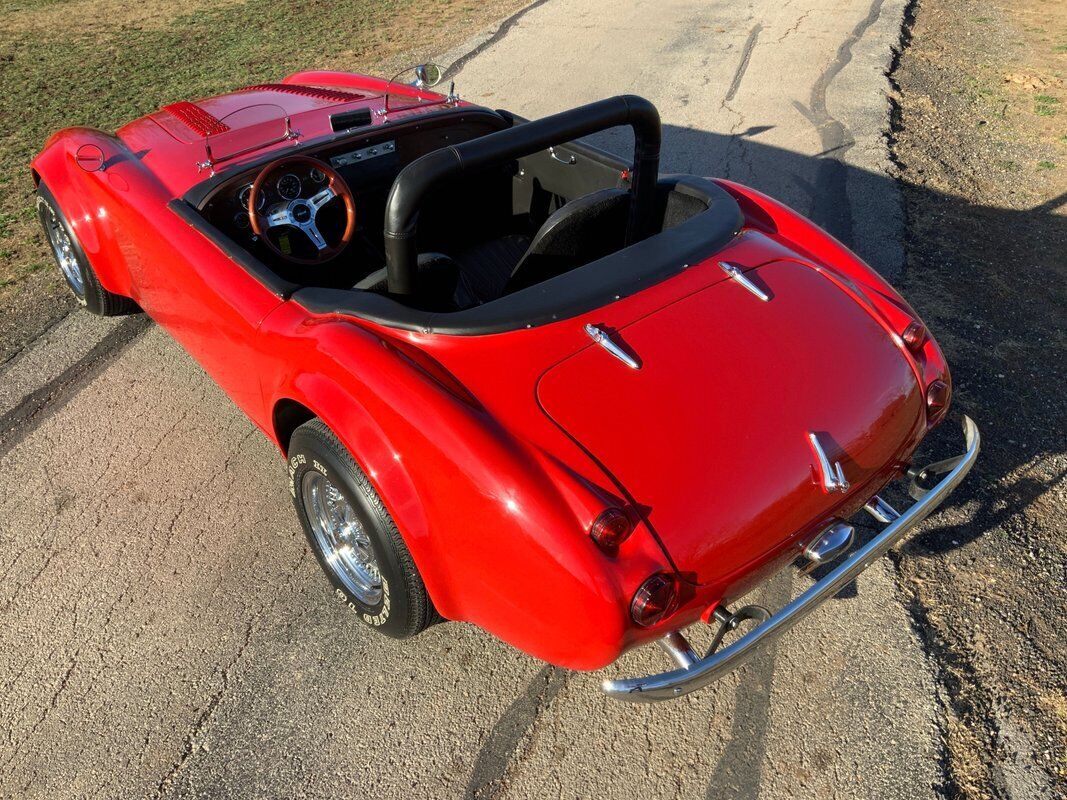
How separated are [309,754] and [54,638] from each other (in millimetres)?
1165

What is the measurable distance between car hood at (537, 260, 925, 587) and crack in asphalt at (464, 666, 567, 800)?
2.94ft

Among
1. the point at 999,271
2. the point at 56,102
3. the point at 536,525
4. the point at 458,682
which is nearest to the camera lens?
the point at 536,525

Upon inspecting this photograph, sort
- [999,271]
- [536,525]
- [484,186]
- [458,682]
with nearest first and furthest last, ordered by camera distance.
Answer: [536,525] → [458,682] → [484,186] → [999,271]

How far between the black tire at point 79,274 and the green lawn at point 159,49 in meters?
0.93

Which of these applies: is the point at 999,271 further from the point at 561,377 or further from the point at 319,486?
the point at 319,486

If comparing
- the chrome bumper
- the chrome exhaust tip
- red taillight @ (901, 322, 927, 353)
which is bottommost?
the chrome bumper

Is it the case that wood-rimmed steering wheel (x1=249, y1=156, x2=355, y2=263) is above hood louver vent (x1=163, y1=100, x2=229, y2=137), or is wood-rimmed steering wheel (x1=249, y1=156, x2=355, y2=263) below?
below

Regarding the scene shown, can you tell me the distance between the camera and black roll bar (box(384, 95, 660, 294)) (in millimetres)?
2543

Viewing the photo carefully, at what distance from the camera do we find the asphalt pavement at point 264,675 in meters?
2.62

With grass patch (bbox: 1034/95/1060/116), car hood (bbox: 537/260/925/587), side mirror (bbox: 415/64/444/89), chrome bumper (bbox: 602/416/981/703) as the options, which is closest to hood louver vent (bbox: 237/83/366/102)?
side mirror (bbox: 415/64/444/89)

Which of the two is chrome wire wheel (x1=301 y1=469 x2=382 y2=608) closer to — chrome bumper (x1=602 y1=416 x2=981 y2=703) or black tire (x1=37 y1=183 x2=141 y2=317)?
chrome bumper (x1=602 y1=416 x2=981 y2=703)

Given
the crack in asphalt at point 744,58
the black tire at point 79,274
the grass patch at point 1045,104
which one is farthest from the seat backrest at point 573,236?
the grass patch at point 1045,104

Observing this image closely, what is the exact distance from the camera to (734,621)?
7.61 ft

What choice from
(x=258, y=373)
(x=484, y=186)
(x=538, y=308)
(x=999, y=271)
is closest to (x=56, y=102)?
(x=484, y=186)
